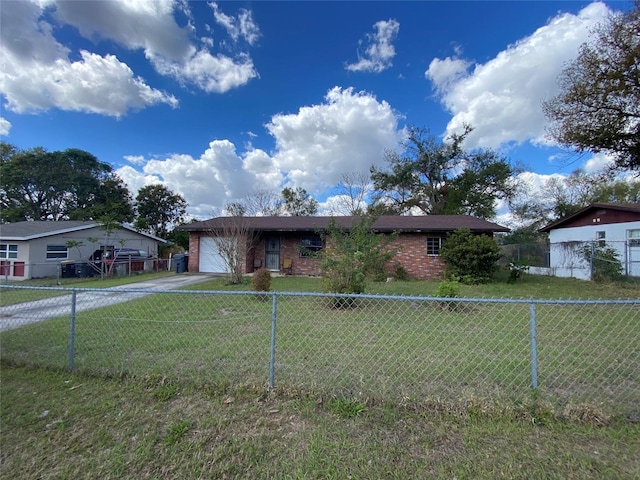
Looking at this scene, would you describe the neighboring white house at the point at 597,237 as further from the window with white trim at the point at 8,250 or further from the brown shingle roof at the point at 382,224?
the window with white trim at the point at 8,250

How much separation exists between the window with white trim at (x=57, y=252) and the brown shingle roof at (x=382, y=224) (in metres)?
7.32

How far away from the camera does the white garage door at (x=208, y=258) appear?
15742 mm

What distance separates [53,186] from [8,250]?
749 inches

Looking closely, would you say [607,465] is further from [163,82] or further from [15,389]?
[163,82]

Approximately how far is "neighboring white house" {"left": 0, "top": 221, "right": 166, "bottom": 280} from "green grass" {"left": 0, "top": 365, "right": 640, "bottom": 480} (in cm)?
1491

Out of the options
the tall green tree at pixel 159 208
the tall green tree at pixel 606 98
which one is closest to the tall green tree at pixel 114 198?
the tall green tree at pixel 159 208

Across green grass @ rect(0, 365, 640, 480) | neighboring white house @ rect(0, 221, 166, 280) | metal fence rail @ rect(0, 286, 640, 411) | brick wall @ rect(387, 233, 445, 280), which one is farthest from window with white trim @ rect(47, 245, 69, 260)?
brick wall @ rect(387, 233, 445, 280)

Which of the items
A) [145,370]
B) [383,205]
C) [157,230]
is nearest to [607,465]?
[145,370]

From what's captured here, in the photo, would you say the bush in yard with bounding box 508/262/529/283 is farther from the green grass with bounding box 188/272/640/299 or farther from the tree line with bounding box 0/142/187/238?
the tree line with bounding box 0/142/187/238

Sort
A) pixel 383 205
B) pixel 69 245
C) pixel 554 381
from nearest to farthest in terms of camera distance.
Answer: pixel 554 381 → pixel 69 245 → pixel 383 205

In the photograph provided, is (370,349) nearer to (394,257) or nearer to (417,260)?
(394,257)

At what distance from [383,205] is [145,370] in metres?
25.6

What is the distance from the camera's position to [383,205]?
27.1 m

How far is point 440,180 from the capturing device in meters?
26.8
